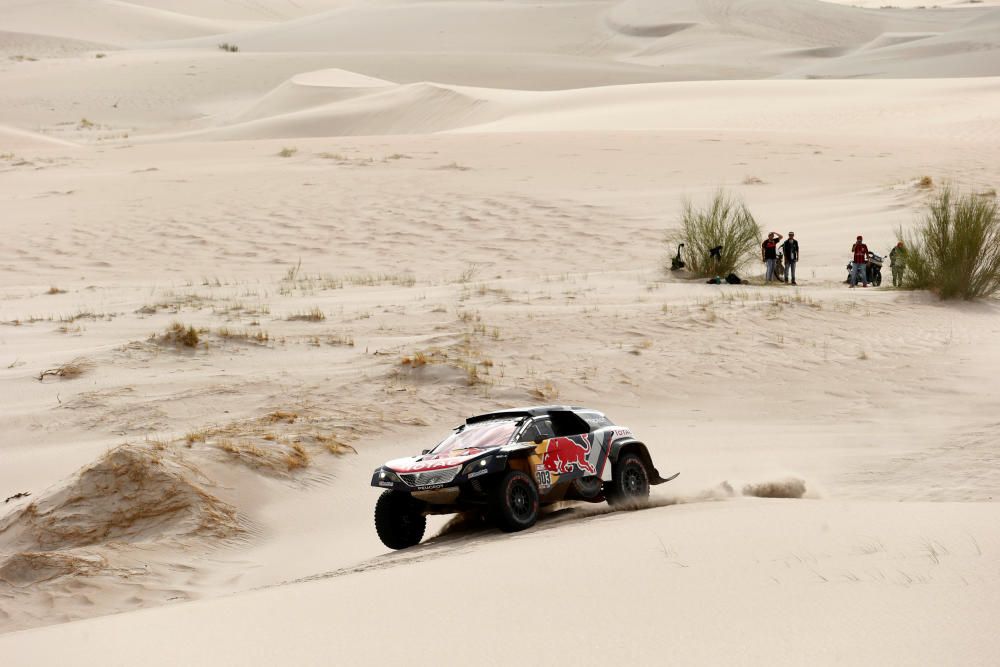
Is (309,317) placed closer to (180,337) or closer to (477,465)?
(180,337)

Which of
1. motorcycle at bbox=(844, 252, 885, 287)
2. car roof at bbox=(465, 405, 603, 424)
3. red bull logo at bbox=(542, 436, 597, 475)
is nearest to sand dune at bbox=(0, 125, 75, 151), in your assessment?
motorcycle at bbox=(844, 252, 885, 287)

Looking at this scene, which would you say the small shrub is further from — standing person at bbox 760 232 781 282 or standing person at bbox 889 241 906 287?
standing person at bbox 889 241 906 287

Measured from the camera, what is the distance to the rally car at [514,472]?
8.89 m

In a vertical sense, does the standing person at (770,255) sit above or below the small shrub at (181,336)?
above

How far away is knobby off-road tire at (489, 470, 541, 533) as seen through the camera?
29.0ft

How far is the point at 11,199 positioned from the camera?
103 ft

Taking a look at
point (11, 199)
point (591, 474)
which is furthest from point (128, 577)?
point (11, 199)

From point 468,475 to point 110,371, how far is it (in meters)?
8.03

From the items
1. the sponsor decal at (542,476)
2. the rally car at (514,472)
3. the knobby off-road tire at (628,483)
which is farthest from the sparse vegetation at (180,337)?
the sponsor decal at (542,476)

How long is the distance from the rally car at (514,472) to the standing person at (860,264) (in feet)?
38.4

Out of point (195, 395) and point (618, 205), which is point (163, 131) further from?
point (195, 395)

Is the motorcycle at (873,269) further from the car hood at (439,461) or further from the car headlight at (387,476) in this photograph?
the car headlight at (387,476)

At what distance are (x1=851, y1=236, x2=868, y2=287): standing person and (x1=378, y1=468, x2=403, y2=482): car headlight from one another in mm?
13515

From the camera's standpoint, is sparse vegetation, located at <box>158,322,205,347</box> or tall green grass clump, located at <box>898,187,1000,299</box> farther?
tall green grass clump, located at <box>898,187,1000,299</box>
